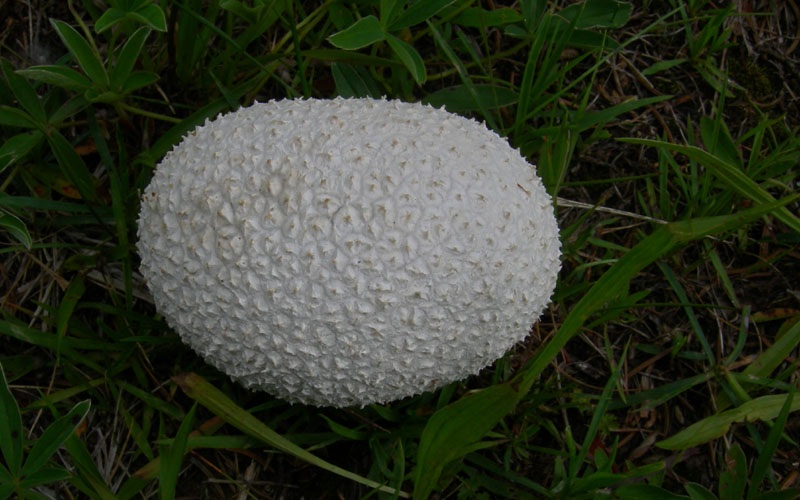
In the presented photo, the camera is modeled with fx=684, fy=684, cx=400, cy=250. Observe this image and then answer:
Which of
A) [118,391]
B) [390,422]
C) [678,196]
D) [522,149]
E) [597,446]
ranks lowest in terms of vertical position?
[597,446]

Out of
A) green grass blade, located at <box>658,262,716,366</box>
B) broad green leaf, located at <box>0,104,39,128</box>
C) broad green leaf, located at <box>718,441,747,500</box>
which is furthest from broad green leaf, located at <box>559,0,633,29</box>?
broad green leaf, located at <box>0,104,39,128</box>

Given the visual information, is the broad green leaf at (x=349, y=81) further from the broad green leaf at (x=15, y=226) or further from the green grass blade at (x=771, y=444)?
the green grass blade at (x=771, y=444)

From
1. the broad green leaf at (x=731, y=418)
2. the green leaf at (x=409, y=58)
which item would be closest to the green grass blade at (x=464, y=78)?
the green leaf at (x=409, y=58)

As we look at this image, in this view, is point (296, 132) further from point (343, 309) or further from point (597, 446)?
point (597, 446)

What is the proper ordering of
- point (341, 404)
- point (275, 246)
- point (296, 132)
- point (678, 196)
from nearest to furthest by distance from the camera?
point (275, 246) → point (296, 132) → point (341, 404) → point (678, 196)

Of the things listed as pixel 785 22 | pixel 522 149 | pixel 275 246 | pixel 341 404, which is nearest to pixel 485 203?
pixel 275 246

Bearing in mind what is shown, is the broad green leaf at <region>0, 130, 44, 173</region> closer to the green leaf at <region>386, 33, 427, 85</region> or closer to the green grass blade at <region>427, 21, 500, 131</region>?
the green leaf at <region>386, 33, 427, 85</region>

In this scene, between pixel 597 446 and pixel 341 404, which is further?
pixel 597 446
